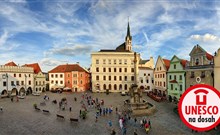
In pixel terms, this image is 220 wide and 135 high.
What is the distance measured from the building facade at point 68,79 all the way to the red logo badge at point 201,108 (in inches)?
2147

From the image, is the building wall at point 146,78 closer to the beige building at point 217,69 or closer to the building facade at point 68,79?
the building facade at point 68,79

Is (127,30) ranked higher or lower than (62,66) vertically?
higher

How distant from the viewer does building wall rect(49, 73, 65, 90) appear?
5812cm

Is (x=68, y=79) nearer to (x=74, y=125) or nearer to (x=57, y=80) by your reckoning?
(x=57, y=80)

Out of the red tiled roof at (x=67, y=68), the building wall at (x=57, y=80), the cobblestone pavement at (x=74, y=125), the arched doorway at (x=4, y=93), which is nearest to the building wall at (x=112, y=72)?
the red tiled roof at (x=67, y=68)

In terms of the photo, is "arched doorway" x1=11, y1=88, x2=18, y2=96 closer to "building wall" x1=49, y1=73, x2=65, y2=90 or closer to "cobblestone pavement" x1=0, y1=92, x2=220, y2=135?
"building wall" x1=49, y1=73, x2=65, y2=90

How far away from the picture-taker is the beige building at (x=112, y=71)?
5434 cm

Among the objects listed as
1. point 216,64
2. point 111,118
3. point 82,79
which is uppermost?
point 216,64

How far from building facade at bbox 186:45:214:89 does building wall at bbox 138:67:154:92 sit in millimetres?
19138

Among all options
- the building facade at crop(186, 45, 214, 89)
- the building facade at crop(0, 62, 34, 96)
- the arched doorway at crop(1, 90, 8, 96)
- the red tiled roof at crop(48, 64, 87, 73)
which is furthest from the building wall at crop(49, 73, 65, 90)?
the building facade at crop(186, 45, 214, 89)

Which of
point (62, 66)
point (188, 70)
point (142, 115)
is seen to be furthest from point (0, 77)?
point (188, 70)

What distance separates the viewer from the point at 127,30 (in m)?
83.6

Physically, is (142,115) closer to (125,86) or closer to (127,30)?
(125,86)

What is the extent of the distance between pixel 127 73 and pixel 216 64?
29.3 m
